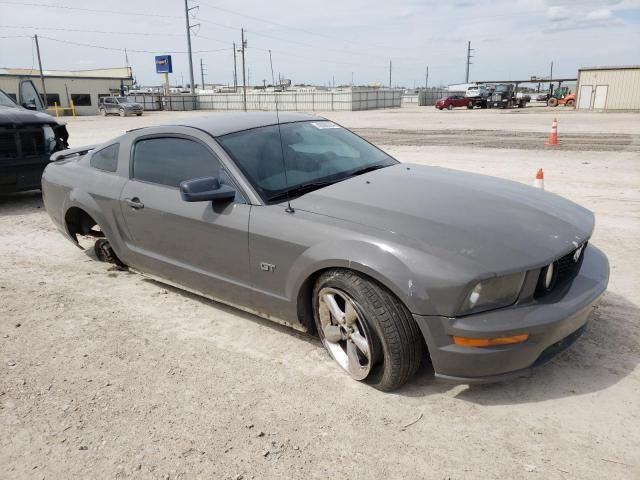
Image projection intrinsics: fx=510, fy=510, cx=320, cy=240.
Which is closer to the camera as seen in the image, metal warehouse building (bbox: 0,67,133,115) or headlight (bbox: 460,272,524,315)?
headlight (bbox: 460,272,524,315)

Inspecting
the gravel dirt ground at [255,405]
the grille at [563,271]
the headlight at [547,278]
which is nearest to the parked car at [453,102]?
the gravel dirt ground at [255,405]

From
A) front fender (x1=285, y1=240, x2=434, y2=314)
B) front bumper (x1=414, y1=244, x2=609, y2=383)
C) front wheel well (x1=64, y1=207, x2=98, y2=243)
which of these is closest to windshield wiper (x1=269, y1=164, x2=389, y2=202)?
front fender (x1=285, y1=240, x2=434, y2=314)

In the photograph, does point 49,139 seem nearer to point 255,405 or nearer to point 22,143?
point 22,143

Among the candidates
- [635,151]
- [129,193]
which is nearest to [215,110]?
[635,151]

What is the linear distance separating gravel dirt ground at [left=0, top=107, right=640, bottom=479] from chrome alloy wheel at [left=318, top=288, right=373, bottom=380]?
12 centimetres

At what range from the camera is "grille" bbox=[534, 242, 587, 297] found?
105 inches

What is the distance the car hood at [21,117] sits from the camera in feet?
25.0

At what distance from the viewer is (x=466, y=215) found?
9.57ft

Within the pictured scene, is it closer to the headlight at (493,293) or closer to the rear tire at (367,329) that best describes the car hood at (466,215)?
the headlight at (493,293)

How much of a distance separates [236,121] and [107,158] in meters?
1.36

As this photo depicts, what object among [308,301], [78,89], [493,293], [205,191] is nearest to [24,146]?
[205,191]

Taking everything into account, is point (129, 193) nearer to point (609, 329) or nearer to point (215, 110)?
point (609, 329)

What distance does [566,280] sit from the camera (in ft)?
9.39

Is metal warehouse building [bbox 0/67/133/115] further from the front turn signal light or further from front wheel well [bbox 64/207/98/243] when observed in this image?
the front turn signal light
